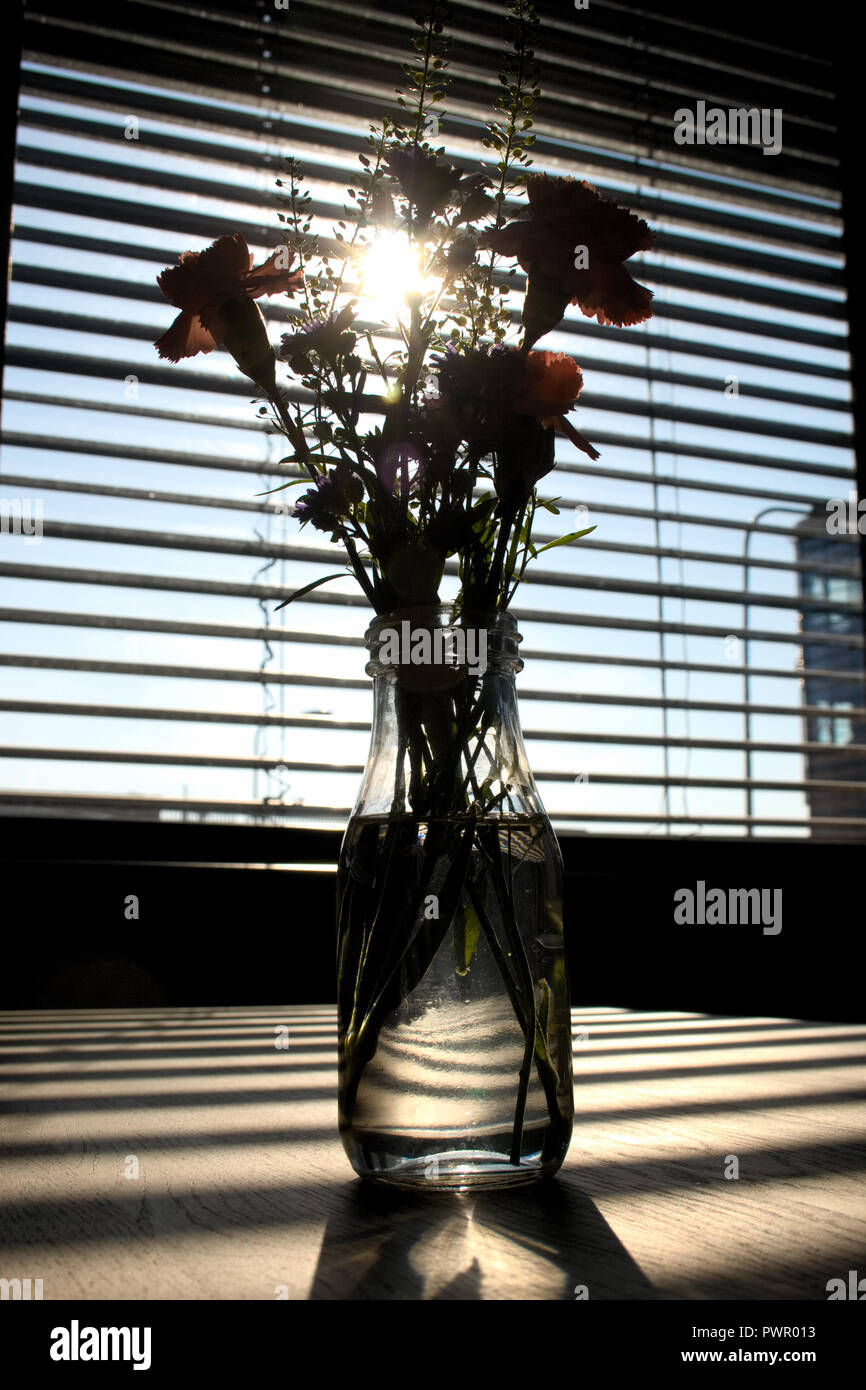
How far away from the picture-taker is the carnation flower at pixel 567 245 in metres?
0.49

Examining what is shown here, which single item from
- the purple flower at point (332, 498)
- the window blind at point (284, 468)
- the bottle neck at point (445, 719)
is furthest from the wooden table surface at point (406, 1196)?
the window blind at point (284, 468)

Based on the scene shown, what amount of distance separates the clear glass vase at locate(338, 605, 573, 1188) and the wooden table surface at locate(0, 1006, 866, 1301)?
3cm

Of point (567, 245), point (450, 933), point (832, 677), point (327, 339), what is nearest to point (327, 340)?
point (327, 339)

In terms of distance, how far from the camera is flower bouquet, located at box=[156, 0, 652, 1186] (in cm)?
46

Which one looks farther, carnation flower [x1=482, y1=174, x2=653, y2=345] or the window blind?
the window blind

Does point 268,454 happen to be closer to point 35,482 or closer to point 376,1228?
point 35,482

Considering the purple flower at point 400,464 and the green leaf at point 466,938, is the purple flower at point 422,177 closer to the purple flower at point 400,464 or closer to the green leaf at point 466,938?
the purple flower at point 400,464

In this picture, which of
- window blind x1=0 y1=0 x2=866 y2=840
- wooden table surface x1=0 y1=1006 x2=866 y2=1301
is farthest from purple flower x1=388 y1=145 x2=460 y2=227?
window blind x1=0 y1=0 x2=866 y2=840

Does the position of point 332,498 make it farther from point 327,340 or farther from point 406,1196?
point 406,1196

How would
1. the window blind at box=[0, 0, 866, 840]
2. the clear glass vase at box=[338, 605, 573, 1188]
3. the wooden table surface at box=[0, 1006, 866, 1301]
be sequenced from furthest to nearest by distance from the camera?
the window blind at box=[0, 0, 866, 840]
the clear glass vase at box=[338, 605, 573, 1188]
the wooden table surface at box=[0, 1006, 866, 1301]

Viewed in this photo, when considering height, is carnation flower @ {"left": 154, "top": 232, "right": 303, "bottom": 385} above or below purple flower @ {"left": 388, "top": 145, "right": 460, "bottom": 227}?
below

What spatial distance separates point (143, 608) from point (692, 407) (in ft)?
3.97

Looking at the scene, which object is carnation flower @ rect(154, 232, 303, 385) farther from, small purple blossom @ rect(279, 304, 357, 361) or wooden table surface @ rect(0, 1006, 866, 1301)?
wooden table surface @ rect(0, 1006, 866, 1301)
